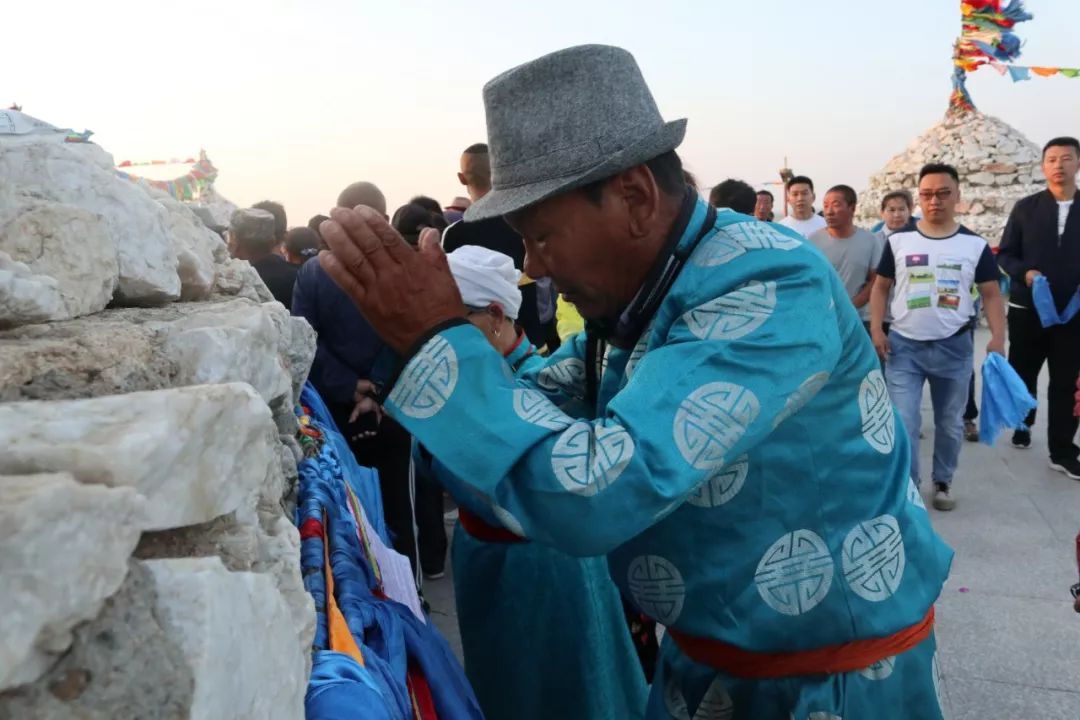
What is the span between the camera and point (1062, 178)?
17.1 feet

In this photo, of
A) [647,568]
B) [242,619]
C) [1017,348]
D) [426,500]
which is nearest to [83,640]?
[242,619]

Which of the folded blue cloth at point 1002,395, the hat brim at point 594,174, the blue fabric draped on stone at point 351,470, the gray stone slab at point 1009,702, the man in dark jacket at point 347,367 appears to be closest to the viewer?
the hat brim at point 594,174

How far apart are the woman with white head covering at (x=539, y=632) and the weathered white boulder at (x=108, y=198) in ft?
3.08

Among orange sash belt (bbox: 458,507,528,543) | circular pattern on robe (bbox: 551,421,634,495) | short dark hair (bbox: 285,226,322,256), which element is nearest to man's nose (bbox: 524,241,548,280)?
circular pattern on robe (bbox: 551,421,634,495)

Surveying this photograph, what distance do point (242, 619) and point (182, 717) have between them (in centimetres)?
11

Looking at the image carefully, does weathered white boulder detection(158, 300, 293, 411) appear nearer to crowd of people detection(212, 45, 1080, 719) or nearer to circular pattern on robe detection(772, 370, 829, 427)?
crowd of people detection(212, 45, 1080, 719)

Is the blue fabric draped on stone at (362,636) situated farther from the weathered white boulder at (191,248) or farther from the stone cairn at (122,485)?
the weathered white boulder at (191,248)

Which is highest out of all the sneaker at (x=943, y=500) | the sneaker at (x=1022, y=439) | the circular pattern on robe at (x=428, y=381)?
the circular pattern on robe at (x=428, y=381)

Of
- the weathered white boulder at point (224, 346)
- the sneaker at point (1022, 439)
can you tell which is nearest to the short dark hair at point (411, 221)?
the weathered white boulder at point (224, 346)

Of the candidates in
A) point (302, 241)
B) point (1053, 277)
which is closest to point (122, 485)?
point (302, 241)

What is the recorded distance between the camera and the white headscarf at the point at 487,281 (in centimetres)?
230

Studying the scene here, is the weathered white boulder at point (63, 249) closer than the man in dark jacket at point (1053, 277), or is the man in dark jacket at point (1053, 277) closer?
the weathered white boulder at point (63, 249)

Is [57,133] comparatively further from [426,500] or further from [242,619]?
[426,500]

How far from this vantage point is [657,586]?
1.37 metres
